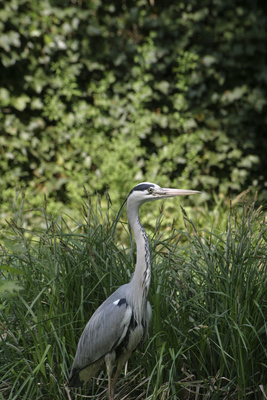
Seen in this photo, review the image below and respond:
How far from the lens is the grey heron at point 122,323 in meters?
2.58

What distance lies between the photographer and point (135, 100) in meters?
5.61

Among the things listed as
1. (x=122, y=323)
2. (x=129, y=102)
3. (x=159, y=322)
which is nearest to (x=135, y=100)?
(x=129, y=102)

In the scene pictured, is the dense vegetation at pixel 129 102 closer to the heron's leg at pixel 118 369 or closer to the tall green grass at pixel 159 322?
the tall green grass at pixel 159 322

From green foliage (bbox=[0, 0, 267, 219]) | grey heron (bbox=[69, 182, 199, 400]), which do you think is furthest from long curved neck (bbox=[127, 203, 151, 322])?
green foliage (bbox=[0, 0, 267, 219])

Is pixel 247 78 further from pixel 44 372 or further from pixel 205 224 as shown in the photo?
pixel 44 372

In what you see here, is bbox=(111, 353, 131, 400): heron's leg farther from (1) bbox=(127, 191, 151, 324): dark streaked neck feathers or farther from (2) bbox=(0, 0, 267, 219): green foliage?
(2) bbox=(0, 0, 267, 219): green foliage

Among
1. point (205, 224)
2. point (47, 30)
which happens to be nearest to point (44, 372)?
point (205, 224)

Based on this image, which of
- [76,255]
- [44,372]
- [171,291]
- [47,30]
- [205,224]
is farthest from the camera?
[47,30]

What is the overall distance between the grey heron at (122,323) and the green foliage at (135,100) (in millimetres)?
2663

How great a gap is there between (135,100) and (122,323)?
347cm

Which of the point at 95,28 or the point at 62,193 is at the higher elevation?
the point at 95,28

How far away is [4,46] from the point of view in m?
5.03

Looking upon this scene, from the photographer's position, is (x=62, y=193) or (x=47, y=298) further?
(x=62, y=193)

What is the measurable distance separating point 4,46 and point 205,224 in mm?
2585
